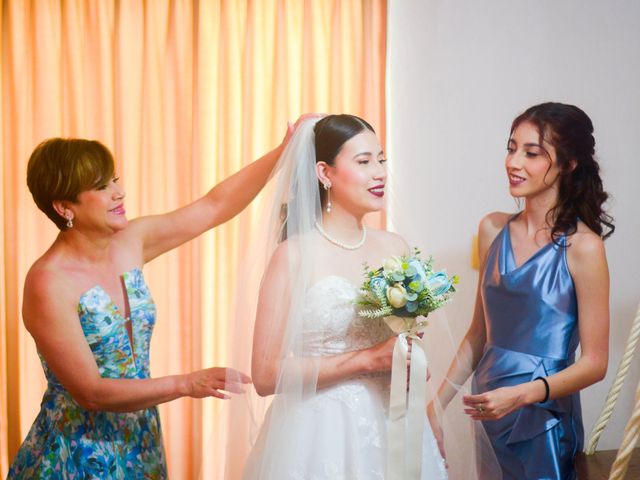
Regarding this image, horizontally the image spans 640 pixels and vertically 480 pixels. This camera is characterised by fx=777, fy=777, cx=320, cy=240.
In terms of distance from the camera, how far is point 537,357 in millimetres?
2459

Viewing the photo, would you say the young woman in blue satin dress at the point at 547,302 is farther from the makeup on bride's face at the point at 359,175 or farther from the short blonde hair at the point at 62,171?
the short blonde hair at the point at 62,171

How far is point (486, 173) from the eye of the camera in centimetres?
395

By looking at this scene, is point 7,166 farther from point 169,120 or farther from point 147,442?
point 147,442

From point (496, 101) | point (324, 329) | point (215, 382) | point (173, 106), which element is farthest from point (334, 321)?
point (496, 101)

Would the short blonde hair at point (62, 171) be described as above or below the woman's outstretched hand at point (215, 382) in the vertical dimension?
above

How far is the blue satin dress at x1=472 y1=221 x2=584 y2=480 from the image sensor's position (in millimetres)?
2434

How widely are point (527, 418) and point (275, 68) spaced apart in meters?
2.20

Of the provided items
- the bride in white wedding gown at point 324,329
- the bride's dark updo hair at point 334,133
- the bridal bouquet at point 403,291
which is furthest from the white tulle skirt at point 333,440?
the bride's dark updo hair at point 334,133

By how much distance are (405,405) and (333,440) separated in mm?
221

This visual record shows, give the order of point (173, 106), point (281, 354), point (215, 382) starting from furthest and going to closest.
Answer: point (173, 106) → point (215, 382) → point (281, 354)

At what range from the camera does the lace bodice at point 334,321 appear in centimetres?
220

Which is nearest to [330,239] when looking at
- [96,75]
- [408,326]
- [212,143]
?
[408,326]

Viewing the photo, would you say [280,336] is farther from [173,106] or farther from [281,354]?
[173,106]

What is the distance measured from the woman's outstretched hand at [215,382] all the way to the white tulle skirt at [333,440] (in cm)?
12
